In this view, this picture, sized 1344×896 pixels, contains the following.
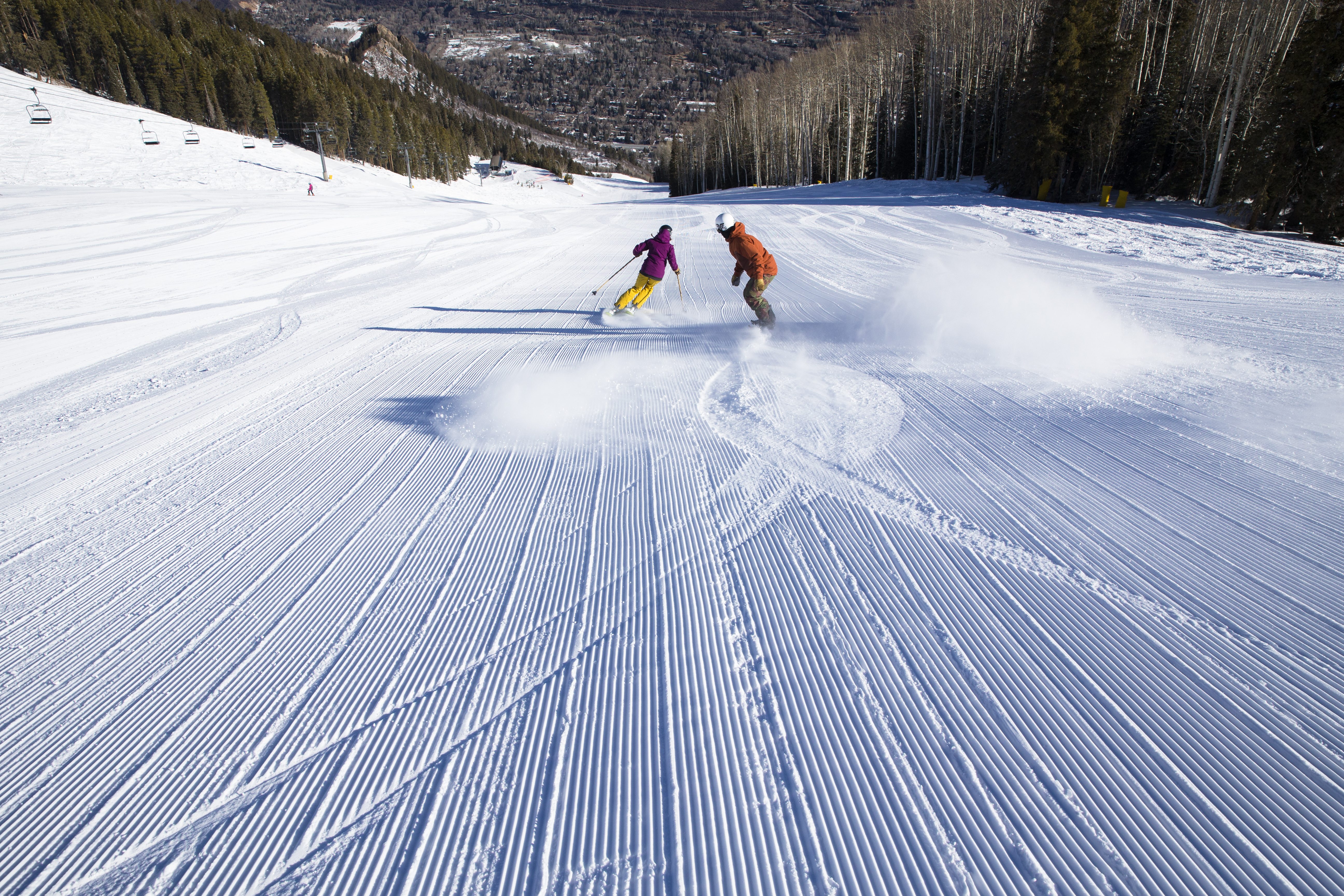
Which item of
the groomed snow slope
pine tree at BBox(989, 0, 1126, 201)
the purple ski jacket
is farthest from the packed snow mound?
pine tree at BBox(989, 0, 1126, 201)

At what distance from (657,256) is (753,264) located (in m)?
1.85

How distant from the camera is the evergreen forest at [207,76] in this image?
2140 inches

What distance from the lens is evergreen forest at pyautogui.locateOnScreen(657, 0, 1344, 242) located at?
14.6m

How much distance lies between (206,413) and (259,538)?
2.81 metres

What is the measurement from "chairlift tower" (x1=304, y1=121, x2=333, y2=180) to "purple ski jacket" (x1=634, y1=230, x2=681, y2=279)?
41078mm

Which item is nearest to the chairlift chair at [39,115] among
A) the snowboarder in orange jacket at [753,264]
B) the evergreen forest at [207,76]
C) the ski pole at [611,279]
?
the evergreen forest at [207,76]

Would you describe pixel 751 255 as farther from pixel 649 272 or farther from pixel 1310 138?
pixel 1310 138

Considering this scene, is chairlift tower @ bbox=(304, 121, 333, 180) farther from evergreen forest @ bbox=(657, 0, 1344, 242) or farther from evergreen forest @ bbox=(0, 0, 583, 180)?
evergreen forest @ bbox=(657, 0, 1344, 242)

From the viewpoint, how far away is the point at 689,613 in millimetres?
2844

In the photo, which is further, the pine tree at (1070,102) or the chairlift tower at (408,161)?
the chairlift tower at (408,161)

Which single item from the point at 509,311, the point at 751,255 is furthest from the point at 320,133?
the point at 751,255

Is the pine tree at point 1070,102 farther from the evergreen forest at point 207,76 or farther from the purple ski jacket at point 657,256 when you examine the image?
the evergreen forest at point 207,76

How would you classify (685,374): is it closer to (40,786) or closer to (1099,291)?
(40,786)

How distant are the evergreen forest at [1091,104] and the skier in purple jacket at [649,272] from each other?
53.2 ft
